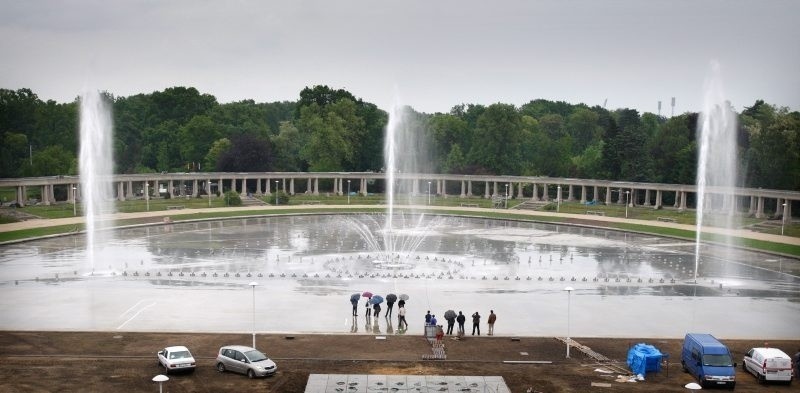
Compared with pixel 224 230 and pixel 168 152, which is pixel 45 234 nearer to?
pixel 224 230

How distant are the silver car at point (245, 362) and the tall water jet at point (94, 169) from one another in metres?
33.1

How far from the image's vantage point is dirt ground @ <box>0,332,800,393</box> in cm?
3341

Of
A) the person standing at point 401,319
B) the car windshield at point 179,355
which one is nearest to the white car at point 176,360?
the car windshield at point 179,355

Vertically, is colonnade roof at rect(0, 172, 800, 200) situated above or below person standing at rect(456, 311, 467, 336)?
above

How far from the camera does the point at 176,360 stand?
34.3m

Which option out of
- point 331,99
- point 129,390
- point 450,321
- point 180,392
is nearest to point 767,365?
point 450,321

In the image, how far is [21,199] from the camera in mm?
119625

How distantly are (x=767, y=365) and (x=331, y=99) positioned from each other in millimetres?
152427

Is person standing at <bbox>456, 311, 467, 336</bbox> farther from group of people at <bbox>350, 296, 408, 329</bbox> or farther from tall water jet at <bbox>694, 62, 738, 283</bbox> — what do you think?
tall water jet at <bbox>694, 62, 738, 283</bbox>

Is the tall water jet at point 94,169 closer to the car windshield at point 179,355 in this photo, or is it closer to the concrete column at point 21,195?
the concrete column at point 21,195

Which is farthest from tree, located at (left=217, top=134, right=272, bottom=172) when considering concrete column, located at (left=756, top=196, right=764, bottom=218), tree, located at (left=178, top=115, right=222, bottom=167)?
concrete column, located at (left=756, top=196, right=764, bottom=218)

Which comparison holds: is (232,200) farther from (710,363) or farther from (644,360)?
(710,363)

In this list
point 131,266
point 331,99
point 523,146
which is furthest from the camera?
point 331,99

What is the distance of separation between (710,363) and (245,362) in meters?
19.9
